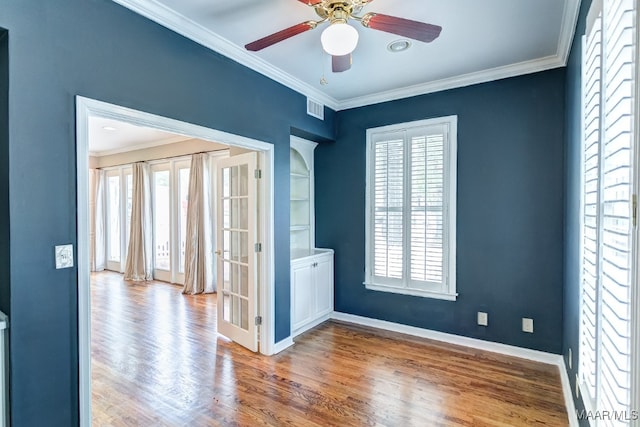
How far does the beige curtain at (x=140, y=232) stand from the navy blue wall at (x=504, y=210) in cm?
506

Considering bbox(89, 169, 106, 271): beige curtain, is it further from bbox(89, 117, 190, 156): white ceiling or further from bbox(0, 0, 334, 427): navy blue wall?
bbox(0, 0, 334, 427): navy blue wall

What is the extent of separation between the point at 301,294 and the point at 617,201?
3.07m

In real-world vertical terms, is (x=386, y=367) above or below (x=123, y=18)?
below

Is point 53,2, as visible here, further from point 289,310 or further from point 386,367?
point 386,367

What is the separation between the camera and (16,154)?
1.69 meters

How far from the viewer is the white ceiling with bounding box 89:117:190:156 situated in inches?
209

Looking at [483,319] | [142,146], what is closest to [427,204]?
[483,319]

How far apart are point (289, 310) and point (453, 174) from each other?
7.53 feet

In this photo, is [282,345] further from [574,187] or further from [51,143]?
[574,187]

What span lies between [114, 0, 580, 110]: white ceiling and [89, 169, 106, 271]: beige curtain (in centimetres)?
639

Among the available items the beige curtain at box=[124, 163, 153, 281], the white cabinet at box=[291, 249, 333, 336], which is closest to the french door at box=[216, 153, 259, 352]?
the white cabinet at box=[291, 249, 333, 336]

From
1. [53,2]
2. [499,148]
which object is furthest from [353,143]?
[53,2]

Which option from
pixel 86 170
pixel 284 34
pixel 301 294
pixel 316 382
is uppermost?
pixel 284 34

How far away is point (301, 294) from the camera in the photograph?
151 inches
